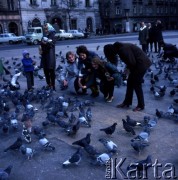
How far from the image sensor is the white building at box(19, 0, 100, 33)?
45438 mm

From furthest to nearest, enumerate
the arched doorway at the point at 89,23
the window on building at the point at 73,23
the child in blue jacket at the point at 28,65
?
the arched doorway at the point at 89,23
the window on building at the point at 73,23
the child in blue jacket at the point at 28,65

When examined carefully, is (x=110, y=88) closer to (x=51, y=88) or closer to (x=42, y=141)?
(x=51, y=88)

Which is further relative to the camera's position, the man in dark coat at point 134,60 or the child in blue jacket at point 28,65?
the child in blue jacket at point 28,65

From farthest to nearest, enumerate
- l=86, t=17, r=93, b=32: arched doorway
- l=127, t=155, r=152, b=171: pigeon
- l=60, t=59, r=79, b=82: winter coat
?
l=86, t=17, r=93, b=32: arched doorway → l=60, t=59, r=79, b=82: winter coat → l=127, t=155, r=152, b=171: pigeon

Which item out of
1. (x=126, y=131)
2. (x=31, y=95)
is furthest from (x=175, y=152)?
(x=31, y=95)

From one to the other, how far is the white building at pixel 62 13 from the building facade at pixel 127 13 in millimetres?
4336

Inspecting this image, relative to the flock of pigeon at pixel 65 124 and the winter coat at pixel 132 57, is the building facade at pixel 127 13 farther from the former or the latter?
the winter coat at pixel 132 57

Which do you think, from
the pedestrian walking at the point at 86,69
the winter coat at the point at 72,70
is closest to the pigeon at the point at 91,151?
the pedestrian walking at the point at 86,69

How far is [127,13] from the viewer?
189 feet

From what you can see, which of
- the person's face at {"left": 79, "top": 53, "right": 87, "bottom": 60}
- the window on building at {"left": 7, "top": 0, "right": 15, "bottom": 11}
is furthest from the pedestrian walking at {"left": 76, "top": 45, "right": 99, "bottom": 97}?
the window on building at {"left": 7, "top": 0, "right": 15, "bottom": 11}

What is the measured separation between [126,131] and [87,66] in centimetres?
246

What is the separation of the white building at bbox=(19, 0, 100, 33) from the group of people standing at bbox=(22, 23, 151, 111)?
37395 millimetres

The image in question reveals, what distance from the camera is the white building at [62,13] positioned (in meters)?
45.4

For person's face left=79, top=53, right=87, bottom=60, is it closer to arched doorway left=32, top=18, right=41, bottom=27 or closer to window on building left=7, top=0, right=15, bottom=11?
window on building left=7, top=0, right=15, bottom=11
